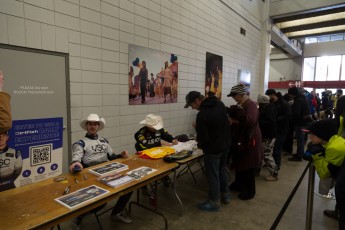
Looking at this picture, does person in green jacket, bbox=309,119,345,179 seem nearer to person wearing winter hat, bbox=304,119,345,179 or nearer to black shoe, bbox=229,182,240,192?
person wearing winter hat, bbox=304,119,345,179

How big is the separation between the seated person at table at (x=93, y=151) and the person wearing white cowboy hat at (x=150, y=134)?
0.44m

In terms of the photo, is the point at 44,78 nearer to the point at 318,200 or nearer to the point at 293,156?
the point at 318,200

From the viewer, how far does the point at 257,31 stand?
325 inches

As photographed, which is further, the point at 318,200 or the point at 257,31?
the point at 257,31

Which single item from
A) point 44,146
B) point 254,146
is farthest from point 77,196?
point 254,146

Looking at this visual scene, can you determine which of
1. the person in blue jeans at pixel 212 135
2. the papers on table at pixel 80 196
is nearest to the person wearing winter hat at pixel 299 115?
the person in blue jeans at pixel 212 135

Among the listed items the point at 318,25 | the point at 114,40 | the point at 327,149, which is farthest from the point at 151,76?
the point at 318,25

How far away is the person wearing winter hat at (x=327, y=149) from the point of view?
181 cm

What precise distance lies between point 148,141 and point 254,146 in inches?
57.6

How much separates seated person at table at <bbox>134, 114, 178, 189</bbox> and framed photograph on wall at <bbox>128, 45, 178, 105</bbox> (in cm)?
92

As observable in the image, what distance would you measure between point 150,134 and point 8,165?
165 centimetres

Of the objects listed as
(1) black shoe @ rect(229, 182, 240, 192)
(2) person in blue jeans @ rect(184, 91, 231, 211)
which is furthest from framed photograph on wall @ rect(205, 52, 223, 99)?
(2) person in blue jeans @ rect(184, 91, 231, 211)

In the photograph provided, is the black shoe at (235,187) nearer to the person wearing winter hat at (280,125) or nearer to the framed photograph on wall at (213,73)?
the person wearing winter hat at (280,125)

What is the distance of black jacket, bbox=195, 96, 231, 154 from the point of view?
2.63 meters
